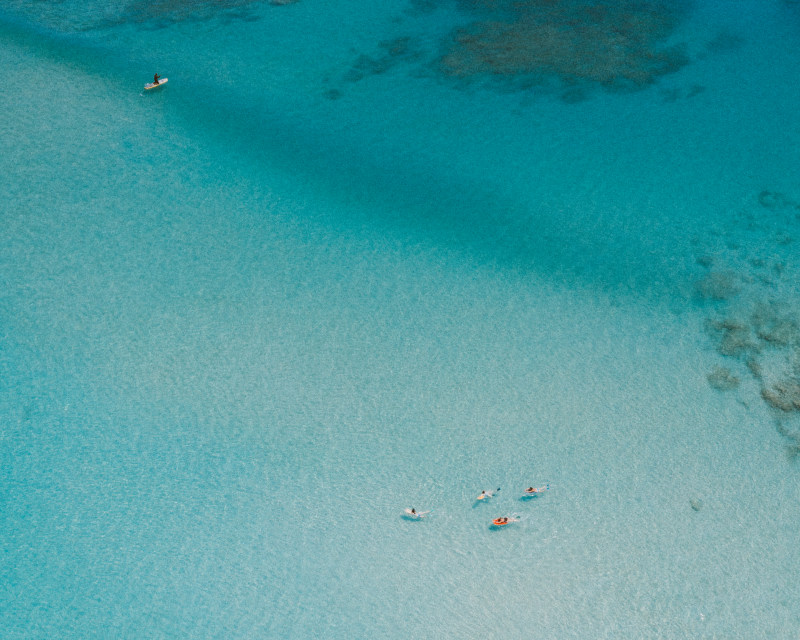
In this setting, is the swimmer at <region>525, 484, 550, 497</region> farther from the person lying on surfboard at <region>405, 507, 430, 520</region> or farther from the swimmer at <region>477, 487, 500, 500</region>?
the person lying on surfboard at <region>405, 507, 430, 520</region>

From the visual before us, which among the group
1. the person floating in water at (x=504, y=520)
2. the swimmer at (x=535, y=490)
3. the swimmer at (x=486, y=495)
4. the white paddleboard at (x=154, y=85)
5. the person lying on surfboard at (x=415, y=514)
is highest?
the white paddleboard at (x=154, y=85)

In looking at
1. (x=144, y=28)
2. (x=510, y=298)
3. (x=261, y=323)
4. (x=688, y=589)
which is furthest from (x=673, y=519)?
(x=144, y=28)

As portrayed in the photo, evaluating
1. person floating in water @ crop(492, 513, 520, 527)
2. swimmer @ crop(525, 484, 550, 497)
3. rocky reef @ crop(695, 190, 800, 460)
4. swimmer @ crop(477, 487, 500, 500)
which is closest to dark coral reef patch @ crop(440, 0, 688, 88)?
rocky reef @ crop(695, 190, 800, 460)

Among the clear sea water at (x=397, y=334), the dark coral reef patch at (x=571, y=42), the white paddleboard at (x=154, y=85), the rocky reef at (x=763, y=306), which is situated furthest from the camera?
the dark coral reef patch at (x=571, y=42)

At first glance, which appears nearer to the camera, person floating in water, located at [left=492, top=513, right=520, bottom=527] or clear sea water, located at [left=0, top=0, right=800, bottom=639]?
clear sea water, located at [left=0, top=0, right=800, bottom=639]

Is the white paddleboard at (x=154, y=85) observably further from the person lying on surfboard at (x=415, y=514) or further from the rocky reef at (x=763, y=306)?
the rocky reef at (x=763, y=306)

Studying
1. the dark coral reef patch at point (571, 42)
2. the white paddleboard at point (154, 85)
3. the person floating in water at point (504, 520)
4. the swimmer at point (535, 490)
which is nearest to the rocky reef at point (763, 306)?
the swimmer at point (535, 490)

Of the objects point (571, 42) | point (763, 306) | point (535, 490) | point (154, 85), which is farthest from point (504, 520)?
point (154, 85)

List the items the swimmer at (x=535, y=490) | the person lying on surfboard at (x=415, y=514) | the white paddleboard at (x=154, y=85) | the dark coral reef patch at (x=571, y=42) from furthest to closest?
the dark coral reef patch at (x=571, y=42) → the white paddleboard at (x=154, y=85) → the swimmer at (x=535, y=490) → the person lying on surfboard at (x=415, y=514)

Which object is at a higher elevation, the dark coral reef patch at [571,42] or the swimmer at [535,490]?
the dark coral reef patch at [571,42]
